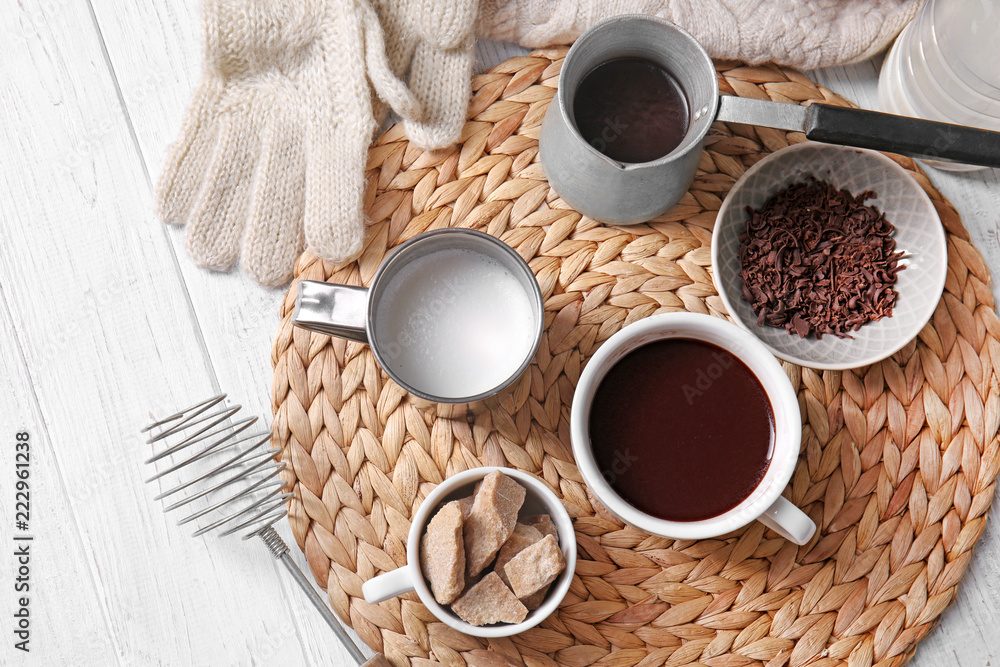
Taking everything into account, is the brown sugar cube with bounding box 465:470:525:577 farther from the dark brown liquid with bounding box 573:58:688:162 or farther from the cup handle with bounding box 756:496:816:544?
the dark brown liquid with bounding box 573:58:688:162

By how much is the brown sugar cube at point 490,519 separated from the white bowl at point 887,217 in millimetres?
296

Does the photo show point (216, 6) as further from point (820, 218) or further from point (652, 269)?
point (820, 218)

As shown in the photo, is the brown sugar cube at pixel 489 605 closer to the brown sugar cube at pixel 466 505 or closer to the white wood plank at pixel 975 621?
the brown sugar cube at pixel 466 505

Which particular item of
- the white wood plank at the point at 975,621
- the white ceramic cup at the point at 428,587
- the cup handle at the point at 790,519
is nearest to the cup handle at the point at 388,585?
the white ceramic cup at the point at 428,587

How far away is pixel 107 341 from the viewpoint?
873mm

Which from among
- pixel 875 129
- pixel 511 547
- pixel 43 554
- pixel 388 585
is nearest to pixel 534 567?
pixel 511 547

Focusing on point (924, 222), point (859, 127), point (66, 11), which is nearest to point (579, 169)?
point (859, 127)

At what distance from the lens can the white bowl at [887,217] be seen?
743 mm

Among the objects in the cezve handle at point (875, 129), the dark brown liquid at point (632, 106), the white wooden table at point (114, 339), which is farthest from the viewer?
the white wooden table at point (114, 339)

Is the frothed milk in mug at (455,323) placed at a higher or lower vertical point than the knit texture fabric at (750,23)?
lower

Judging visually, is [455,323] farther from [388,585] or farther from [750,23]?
[750,23]

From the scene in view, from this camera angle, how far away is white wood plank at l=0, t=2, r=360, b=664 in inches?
33.3

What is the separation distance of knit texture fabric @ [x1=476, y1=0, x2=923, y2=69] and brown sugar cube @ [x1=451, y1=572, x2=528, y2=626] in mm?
604

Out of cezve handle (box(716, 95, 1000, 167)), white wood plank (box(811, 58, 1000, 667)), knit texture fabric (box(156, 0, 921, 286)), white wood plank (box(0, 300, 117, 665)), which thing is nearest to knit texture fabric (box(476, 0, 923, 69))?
knit texture fabric (box(156, 0, 921, 286))
